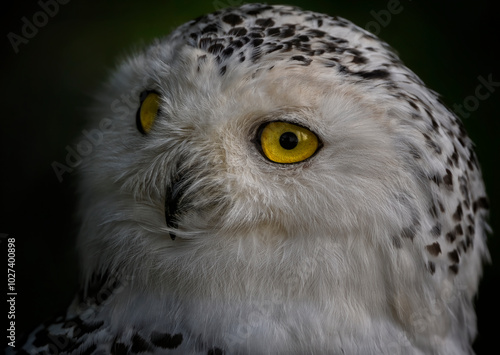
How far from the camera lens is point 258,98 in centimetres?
108

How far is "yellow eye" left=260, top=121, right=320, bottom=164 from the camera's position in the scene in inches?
42.6

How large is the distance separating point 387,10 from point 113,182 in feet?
4.94

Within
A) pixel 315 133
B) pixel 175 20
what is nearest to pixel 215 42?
pixel 315 133

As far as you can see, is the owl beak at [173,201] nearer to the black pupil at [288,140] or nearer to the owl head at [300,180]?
the owl head at [300,180]

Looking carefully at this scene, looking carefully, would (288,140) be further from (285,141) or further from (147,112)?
(147,112)

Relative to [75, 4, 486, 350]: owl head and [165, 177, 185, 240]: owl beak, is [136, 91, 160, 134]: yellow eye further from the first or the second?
[165, 177, 185, 240]: owl beak

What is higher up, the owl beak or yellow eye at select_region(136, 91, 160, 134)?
yellow eye at select_region(136, 91, 160, 134)

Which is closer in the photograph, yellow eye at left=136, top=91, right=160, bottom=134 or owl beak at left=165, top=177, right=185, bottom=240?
owl beak at left=165, top=177, right=185, bottom=240

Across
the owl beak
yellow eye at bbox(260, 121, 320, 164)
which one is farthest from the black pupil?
the owl beak

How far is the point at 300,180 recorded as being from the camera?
3.55 feet

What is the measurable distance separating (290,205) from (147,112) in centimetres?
44

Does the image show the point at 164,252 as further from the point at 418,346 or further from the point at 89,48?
the point at 89,48

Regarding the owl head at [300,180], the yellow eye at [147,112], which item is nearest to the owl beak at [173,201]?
the owl head at [300,180]

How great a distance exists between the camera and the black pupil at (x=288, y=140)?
1.08 m
